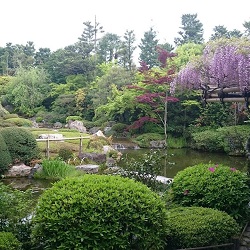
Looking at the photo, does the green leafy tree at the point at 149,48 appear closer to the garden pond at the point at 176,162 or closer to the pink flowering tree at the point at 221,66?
the garden pond at the point at 176,162

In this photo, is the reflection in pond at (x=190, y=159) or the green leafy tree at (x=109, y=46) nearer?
the reflection in pond at (x=190, y=159)

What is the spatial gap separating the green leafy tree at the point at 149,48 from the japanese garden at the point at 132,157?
2.82 m

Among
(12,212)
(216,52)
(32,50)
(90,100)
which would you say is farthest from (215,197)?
(32,50)

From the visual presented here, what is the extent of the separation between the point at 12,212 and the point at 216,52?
17.1ft

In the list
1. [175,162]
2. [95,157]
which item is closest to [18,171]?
[95,157]

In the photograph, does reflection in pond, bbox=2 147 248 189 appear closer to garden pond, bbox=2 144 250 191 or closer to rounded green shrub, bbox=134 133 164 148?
garden pond, bbox=2 144 250 191

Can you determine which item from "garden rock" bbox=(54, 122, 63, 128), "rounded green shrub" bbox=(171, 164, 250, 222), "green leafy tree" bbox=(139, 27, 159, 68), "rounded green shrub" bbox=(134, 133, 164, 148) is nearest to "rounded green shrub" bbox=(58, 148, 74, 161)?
"rounded green shrub" bbox=(134, 133, 164, 148)

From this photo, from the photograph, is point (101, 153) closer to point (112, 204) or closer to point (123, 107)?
point (123, 107)

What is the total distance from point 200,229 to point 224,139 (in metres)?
13.1

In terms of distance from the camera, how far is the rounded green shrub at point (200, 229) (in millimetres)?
3484

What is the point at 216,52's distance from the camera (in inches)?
278

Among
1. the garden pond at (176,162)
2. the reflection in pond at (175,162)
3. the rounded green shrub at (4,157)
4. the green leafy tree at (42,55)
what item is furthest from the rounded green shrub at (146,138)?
the green leafy tree at (42,55)

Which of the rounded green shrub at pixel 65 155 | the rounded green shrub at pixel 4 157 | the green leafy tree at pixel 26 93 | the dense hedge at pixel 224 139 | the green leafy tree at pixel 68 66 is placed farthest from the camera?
the green leafy tree at pixel 68 66

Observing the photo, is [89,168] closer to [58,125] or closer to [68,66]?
[58,125]
